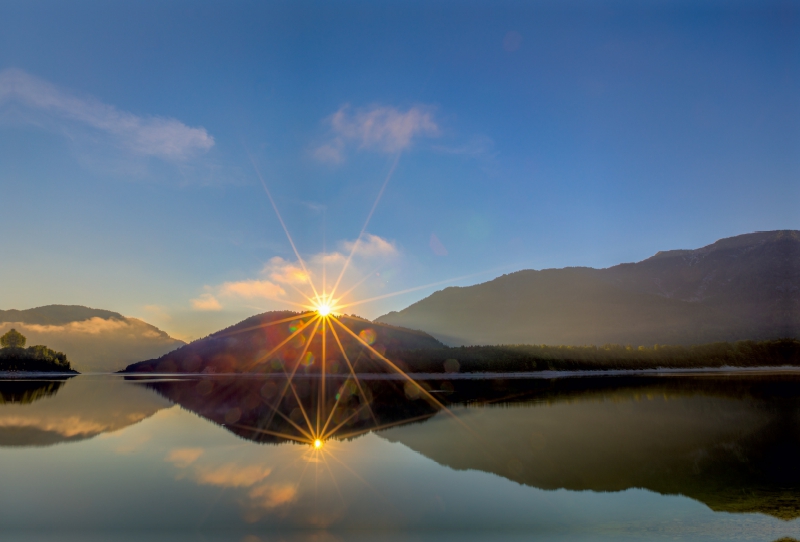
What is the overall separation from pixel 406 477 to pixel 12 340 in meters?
139

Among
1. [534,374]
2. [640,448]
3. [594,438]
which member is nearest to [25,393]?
[594,438]

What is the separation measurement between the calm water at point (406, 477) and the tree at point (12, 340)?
11327 cm

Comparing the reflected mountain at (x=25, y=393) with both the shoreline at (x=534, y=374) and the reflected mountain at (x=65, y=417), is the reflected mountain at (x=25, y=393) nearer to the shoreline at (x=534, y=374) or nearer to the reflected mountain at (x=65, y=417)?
the reflected mountain at (x=65, y=417)

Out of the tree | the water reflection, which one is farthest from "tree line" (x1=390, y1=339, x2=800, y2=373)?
the tree

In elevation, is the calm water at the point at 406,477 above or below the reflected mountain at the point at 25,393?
below

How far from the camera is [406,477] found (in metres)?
15.8

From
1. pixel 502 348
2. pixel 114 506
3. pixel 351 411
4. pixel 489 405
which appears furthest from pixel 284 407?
pixel 502 348

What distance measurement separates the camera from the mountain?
108375 mm

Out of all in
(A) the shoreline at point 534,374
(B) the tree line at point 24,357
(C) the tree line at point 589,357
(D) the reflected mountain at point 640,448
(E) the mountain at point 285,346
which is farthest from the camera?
(B) the tree line at point 24,357

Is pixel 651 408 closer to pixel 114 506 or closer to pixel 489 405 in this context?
pixel 489 405

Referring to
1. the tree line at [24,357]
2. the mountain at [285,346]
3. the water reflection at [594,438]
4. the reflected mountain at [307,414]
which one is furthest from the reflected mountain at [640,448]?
the tree line at [24,357]

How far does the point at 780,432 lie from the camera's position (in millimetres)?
23266

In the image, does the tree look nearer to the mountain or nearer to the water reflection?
the mountain

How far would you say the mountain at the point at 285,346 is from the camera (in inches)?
4267
